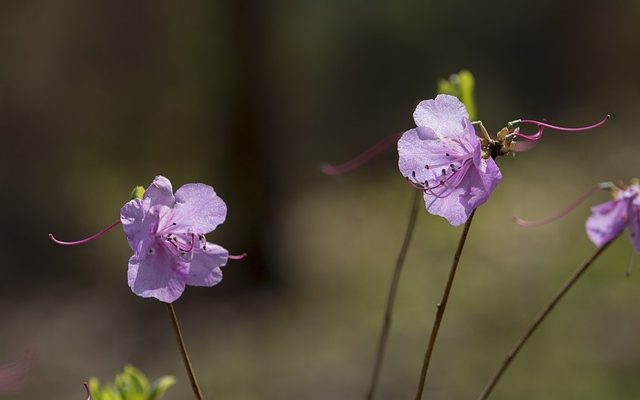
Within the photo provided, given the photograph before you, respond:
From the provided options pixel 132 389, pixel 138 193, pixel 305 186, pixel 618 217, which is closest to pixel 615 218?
pixel 618 217

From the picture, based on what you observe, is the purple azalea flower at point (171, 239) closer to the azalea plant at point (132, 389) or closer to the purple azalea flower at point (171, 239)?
the purple azalea flower at point (171, 239)

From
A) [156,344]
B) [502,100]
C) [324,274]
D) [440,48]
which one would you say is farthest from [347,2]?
[156,344]

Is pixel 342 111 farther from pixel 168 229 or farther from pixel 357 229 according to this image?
pixel 168 229

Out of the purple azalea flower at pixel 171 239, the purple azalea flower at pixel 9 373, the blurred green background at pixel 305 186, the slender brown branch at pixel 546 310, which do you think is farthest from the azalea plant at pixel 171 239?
the blurred green background at pixel 305 186

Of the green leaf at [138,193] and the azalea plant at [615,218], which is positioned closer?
the green leaf at [138,193]

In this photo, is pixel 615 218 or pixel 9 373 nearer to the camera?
pixel 615 218

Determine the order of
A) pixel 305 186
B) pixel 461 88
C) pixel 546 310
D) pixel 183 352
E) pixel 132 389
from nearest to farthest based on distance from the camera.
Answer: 1. pixel 183 352
2. pixel 546 310
3. pixel 132 389
4. pixel 461 88
5. pixel 305 186

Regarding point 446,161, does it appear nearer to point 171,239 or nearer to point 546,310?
point 546,310
